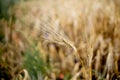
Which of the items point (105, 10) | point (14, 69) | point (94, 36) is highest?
point (105, 10)

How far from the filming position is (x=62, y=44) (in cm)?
162

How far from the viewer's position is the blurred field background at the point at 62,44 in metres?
1.51

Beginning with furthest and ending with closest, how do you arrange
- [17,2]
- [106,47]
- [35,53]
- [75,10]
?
[17,2], [75,10], [106,47], [35,53]

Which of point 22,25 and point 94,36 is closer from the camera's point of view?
point 94,36

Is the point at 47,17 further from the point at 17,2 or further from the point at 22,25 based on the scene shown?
the point at 17,2

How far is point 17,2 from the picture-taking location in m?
2.62

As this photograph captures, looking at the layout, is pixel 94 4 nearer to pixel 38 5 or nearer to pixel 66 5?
pixel 66 5

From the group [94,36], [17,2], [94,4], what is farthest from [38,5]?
[94,36]

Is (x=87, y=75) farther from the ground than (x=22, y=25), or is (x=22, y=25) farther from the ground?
(x=22, y=25)

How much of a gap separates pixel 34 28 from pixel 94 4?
1.50 ft

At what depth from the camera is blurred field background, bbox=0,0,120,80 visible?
59.4 inches

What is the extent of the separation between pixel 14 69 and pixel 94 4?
0.78m

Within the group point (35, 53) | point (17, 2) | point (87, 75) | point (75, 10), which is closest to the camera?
point (87, 75)

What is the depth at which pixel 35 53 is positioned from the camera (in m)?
1.56
